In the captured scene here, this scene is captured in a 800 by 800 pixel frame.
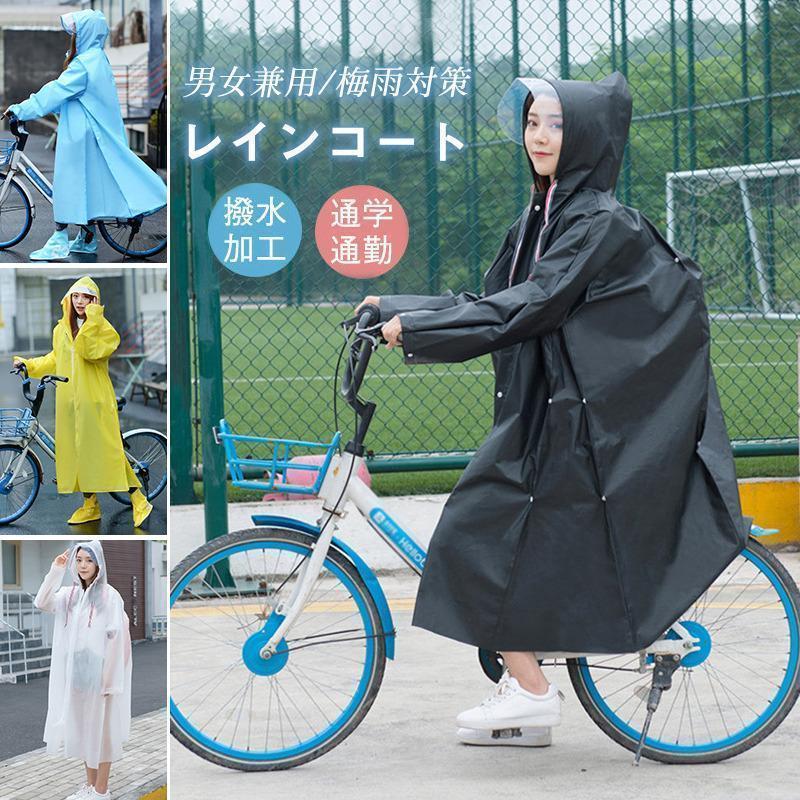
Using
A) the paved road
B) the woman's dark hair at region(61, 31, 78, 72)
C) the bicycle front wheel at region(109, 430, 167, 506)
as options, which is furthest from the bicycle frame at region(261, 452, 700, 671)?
the woman's dark hair at region(61, 31, 78, 72)

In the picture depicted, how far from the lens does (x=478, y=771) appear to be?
396 cm

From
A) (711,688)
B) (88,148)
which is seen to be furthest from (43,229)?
(711,688)

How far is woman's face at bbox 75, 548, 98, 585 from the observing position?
2.69 metres

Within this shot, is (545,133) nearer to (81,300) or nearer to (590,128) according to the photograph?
(590,128)

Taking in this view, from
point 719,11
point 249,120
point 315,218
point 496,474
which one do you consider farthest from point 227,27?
point 496,474

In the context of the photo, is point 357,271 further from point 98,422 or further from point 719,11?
point 98,422

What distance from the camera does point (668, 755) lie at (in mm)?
4016

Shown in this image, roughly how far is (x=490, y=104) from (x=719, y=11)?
4.36 ft

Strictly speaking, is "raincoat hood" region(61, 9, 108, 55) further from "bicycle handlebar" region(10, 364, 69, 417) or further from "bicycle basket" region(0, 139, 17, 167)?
"bicycle handlebar" region(10, 364, 69, 417)

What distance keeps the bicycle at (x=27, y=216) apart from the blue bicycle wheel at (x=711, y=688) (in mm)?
1772

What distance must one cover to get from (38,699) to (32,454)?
0.98 m

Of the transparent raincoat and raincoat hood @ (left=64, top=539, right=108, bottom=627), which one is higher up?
raincoat hood @ (left=64, top=539, right=108, bottom=627)

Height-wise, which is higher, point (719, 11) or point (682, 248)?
point (719, 11)

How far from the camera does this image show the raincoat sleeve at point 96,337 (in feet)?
10.5
